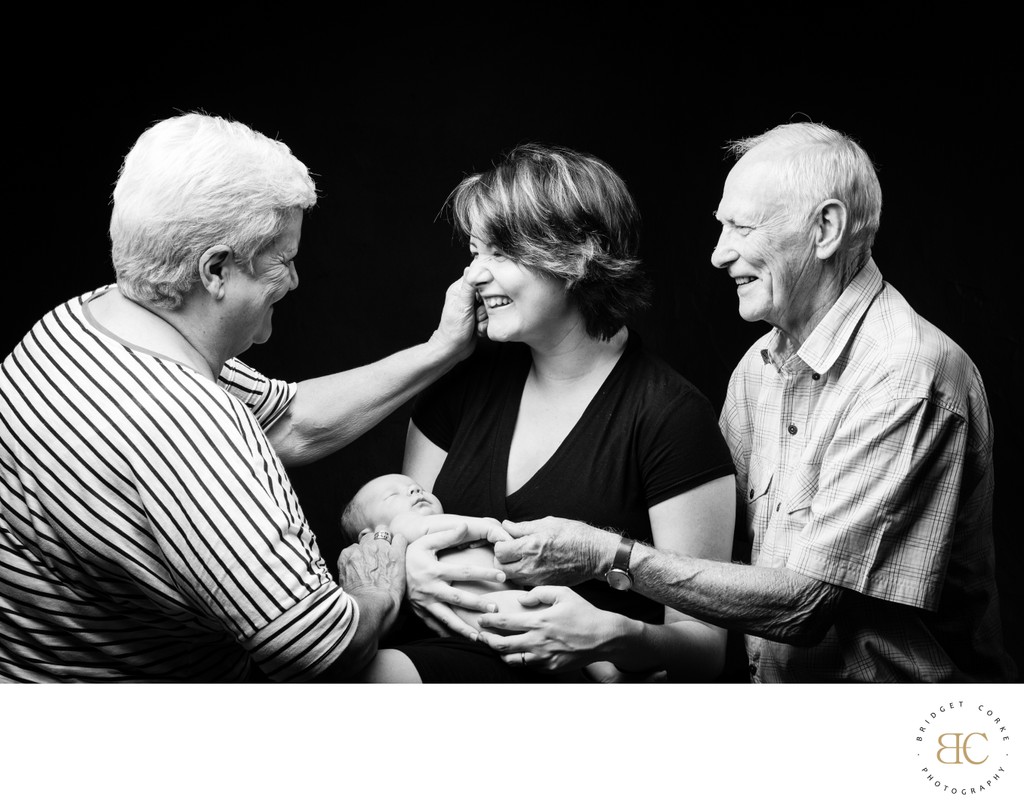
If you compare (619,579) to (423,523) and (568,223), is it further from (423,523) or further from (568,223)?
(568,223)

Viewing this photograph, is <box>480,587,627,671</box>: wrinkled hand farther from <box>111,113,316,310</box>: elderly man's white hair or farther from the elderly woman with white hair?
<box>111,113,316,310</box>: elderly man's white hair

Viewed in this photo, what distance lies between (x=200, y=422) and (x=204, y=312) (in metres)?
0.27

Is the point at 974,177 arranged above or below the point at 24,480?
above

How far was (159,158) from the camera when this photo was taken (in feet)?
6.11

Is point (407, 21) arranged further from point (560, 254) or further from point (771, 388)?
point (771, 388)

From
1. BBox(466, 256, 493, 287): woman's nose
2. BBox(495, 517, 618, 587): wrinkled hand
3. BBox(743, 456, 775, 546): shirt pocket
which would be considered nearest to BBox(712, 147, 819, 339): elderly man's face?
BBox(743, 456, 775, 546): shirt pocket

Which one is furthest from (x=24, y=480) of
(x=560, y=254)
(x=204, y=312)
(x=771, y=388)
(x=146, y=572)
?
(x=771, y=388)

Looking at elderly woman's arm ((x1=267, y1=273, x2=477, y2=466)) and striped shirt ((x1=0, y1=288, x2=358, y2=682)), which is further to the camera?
elderly woman's arm ((x1=267, y1=273, x2=477, y2=466))

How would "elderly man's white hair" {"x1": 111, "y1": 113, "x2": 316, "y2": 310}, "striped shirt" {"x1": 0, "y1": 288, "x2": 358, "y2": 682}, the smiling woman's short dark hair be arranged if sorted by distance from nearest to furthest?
"striped shirt" {"x1": 0, "y1": 288, "x2": 358, "y2": 682}
"elderly man's white hair" {"x1": 111, "y1": 113, "x2": 316, "y2": 310}
the smiling woman's short dark hair

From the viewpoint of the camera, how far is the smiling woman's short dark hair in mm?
2396

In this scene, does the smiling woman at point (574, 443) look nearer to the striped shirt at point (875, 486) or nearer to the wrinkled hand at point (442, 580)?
the wrinkled hand at point (442, 580)

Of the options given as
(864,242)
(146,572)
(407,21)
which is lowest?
(146,572)

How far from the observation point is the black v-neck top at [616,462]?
235 cm

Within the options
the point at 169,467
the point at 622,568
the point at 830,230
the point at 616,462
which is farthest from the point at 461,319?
the point at 169,467
